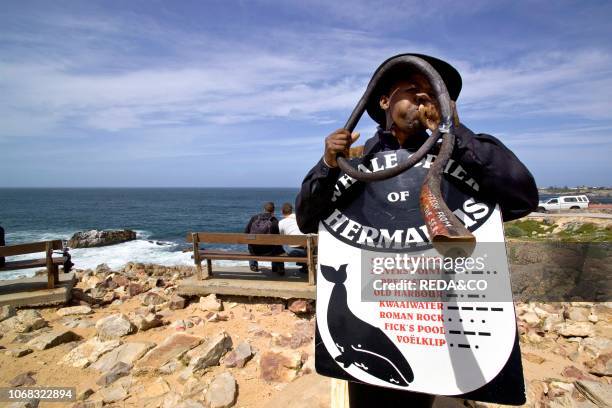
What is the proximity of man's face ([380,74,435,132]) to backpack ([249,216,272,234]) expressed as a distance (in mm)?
6056

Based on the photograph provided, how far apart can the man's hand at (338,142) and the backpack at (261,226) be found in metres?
6.09

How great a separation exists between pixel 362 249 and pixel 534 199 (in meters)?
0.77

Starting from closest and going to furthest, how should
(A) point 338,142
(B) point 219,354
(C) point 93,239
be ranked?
(A) point 338,142
(B) point 219,354
(C) point 93,239

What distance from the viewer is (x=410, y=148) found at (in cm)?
182

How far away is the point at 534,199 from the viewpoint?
63.3 inches

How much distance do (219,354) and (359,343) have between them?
327cm

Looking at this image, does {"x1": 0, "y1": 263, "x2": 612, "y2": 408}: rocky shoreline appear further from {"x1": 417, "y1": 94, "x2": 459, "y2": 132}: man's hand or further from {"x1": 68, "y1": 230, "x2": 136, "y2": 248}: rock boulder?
{"x1": 68, "y1": 230, "x2": 136, "y2": 248}: rock boulder

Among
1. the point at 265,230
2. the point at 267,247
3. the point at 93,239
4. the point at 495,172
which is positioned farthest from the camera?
the point at 93,239

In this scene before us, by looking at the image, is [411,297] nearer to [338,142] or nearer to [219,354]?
[338,142]

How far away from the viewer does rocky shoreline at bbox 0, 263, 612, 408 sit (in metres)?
3.60

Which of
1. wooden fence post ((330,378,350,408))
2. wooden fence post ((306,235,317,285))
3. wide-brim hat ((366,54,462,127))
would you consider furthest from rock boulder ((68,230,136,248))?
wide-brim hat ((366,54,462,127))

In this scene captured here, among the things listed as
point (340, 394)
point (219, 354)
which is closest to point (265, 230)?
point (219, 354)

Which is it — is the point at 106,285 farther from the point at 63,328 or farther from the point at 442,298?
the point at 442,298

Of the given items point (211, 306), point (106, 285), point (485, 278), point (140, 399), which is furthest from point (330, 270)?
point (106, 285)
